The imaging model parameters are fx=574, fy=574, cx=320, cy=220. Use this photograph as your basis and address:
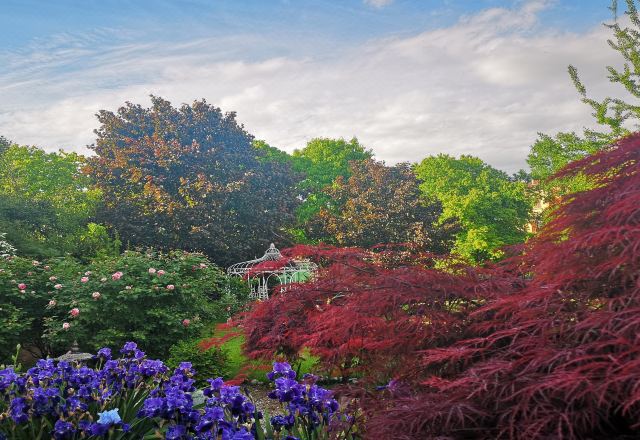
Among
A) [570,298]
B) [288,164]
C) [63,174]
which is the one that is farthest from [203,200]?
[570,298]

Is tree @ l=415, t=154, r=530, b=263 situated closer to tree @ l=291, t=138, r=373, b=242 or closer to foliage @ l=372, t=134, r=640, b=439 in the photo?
tree @ l=291, t=138, r=373, b=242

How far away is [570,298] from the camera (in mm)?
2717

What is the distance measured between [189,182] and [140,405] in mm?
18044

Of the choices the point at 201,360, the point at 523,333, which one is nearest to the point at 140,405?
the point at 523,333

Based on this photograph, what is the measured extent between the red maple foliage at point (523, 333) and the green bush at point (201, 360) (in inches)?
195

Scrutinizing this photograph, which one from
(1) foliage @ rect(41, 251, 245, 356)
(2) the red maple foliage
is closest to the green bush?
(1) foliage @ rect(41, 251, 245, 356)

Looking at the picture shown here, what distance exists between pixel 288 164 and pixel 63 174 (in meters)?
10.1

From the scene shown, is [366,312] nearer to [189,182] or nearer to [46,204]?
[46,204]

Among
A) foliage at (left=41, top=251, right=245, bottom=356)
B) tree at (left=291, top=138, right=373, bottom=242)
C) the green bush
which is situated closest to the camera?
the green bush

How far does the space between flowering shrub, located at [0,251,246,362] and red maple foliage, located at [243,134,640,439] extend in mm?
6119

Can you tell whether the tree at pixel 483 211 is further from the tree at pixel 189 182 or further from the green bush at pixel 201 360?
the green bush at pixel 201 360

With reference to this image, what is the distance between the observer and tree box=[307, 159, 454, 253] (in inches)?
993

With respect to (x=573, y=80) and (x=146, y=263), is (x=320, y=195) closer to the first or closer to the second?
(x=573, y=80)

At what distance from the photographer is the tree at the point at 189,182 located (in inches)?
818
